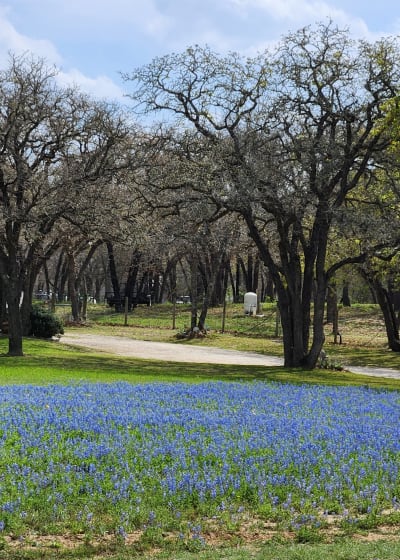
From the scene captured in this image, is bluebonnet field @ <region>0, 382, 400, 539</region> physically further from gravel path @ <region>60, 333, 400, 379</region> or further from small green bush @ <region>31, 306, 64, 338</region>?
small green bush @ <region>31, 306, 64, 338</region>

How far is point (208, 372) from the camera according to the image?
22.4 m

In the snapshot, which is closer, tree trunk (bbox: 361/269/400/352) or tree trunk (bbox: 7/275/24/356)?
tree trunk (bbox: 7/275/24/356)

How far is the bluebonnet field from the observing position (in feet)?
24.2

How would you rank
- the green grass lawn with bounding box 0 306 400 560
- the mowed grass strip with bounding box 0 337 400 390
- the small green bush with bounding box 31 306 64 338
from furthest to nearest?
1. the small green bush with bounding box 31 306 64 338
2. the mowed grass strip with bounding box 0 337 400 390
3. the green grass lawn with bounding box 0 306 400 560

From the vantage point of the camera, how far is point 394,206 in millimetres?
24531

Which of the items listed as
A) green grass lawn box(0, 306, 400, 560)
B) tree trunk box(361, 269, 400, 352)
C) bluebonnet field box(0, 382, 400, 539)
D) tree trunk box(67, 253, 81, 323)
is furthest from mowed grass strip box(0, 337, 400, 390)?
tree trunk box(67, 253, 81, 323)

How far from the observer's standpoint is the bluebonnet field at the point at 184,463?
7.38 metres

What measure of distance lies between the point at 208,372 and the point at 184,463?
13.5 metres

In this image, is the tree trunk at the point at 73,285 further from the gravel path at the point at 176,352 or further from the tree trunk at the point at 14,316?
the tree trunk at the point at 14,316

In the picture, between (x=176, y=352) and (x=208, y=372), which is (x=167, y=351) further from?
(x=208, y=372)

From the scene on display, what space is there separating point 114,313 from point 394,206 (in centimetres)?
3526

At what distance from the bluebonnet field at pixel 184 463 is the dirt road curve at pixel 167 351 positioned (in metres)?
14.6

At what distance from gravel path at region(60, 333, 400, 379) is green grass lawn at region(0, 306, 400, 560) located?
5.30 feet

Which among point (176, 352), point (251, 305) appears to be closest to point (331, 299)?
point (251, 305)
